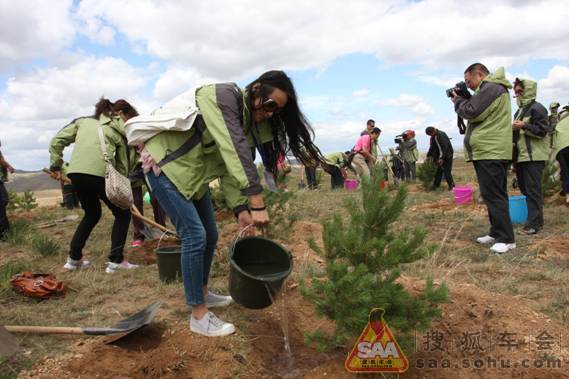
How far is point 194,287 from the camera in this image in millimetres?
2713

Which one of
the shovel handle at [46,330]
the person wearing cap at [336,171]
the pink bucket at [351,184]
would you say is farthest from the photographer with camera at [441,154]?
the shovel handle at [46,330]

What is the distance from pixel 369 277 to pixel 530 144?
145 inches

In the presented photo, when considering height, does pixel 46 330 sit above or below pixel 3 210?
below

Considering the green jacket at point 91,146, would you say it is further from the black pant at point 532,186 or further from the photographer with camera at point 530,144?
the black pant at point 532,186

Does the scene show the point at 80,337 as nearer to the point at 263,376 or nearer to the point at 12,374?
the point at 12,374

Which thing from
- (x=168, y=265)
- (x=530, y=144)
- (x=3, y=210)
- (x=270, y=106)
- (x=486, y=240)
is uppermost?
(x=270, y=106)

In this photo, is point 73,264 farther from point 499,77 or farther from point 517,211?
point 517,211

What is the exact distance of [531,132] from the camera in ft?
16.0

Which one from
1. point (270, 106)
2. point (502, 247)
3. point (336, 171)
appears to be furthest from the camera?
point (336, 171)

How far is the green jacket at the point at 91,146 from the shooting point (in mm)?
4121

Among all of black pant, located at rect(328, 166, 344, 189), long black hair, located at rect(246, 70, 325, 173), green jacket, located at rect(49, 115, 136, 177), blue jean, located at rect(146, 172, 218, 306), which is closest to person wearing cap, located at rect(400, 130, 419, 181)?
black pant, located at rect(328, 166, 344, 189)

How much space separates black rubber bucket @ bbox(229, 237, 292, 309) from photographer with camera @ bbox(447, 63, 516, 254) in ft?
8.95

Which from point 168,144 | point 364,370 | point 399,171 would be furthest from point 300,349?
point 399,171

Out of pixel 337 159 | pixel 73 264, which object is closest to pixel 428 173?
pixel 337 159
